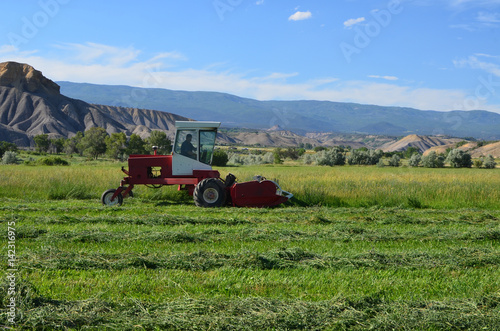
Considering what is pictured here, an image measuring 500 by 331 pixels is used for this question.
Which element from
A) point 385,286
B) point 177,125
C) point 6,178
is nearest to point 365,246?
point 385,286

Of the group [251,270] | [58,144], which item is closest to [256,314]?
[251,270]

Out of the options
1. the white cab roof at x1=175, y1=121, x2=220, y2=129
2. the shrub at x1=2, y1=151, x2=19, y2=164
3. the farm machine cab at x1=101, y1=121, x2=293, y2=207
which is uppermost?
→ the white cab roof at x1=175, y1=121, x2=220, y2=129

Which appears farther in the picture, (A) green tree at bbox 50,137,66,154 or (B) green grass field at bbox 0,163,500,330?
(A) green tree at bbox 50,137,66,154

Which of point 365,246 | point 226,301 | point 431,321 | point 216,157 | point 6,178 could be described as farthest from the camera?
point 216,157

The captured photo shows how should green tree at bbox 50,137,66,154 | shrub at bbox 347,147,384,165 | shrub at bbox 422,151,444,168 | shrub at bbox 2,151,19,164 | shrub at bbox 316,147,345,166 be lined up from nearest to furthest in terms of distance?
shrub at bbox 2,151,19,164, shrub at bbox 422,151,444,168, shrub at bbox 316,147,345,166, shrub at bbox 347,147,384,165, green tree at bbox 50,137,66,154

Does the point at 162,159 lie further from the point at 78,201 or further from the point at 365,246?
the point at 365,246

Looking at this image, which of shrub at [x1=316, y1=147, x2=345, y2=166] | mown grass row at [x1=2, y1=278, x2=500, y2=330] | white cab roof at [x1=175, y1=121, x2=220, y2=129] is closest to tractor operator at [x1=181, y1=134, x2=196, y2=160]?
white cab roof at [x1=175, y1=121, x2=220, y2=129]

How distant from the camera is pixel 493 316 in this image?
15.0 feet

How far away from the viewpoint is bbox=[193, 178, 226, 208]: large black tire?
13023mm

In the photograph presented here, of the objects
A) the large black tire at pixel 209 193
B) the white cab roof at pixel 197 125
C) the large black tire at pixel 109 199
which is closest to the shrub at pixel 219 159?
the white cab roof at pixel 197 125

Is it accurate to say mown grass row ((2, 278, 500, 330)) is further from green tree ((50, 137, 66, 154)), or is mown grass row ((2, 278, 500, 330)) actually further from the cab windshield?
green tree ((50, 137, 66, 154))

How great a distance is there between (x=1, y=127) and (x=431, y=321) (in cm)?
13311

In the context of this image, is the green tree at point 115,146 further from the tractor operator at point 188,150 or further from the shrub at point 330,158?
the tractor operator at point 188,150

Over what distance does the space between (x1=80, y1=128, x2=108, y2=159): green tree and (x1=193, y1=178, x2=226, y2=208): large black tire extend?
207 ft
